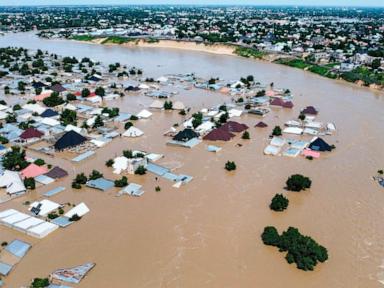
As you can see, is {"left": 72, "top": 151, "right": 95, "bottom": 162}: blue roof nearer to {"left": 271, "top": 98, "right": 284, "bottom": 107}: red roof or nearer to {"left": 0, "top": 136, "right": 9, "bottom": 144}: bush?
{"left": 0, "top": 136, "right": 9, "bottom": 144}: bush

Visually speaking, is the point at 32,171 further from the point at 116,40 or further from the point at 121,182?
the point at 116,40

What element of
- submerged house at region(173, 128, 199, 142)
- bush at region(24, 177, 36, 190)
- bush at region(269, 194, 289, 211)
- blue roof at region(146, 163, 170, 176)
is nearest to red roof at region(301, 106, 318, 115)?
submerged house at region(173, 128, 199, 142)

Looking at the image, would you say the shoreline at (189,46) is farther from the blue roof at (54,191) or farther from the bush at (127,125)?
the blue roof at (54,191)

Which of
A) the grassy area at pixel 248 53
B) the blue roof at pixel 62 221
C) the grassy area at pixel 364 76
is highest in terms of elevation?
the blue roof at pixel 62 221

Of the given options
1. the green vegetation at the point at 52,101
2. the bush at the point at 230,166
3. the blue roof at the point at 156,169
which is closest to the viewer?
the blue roof at the point at 156,169

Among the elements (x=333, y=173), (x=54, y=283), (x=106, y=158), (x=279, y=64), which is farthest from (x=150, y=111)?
(x=279, y=64)

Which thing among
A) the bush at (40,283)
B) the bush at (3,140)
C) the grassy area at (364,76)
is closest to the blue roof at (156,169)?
the bush at (40,283)
